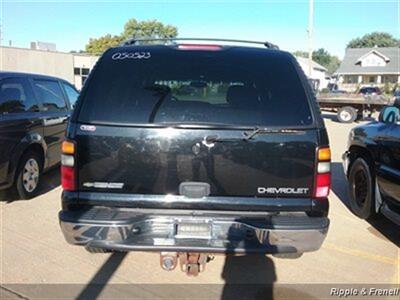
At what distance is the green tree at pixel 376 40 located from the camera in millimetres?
103875

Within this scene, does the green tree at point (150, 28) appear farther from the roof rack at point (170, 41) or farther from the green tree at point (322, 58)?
the roof rack at point (170, 41)

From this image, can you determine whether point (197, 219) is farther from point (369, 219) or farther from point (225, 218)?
point (369, 219)

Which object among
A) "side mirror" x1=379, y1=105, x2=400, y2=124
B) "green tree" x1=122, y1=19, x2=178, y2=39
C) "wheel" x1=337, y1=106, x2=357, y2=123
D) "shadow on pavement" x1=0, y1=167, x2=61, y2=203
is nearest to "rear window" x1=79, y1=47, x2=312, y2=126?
"side mirror" x1=379, y1=105, x2=400, y2=124

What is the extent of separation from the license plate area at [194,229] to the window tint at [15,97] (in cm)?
338

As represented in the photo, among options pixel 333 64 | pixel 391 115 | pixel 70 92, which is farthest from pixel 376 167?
pixel 333 64

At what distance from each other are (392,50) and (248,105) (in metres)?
63.5

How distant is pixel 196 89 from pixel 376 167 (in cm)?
275

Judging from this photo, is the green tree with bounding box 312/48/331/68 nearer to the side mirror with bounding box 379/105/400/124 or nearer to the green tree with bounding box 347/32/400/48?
the green tree with bounding box 347/32/400/48

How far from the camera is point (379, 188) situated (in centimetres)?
499

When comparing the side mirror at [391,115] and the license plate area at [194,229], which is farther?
the side mirror at [391,115]

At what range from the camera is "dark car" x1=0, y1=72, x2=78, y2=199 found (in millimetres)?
5426

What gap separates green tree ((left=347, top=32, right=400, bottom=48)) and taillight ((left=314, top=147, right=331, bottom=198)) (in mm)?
111502

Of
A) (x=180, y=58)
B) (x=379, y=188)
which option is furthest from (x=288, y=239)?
(x=379, y=188)

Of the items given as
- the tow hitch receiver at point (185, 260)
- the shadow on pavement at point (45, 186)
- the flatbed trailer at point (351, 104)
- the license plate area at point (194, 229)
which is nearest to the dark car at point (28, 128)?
the shadow on pavement at point (45, 186)
